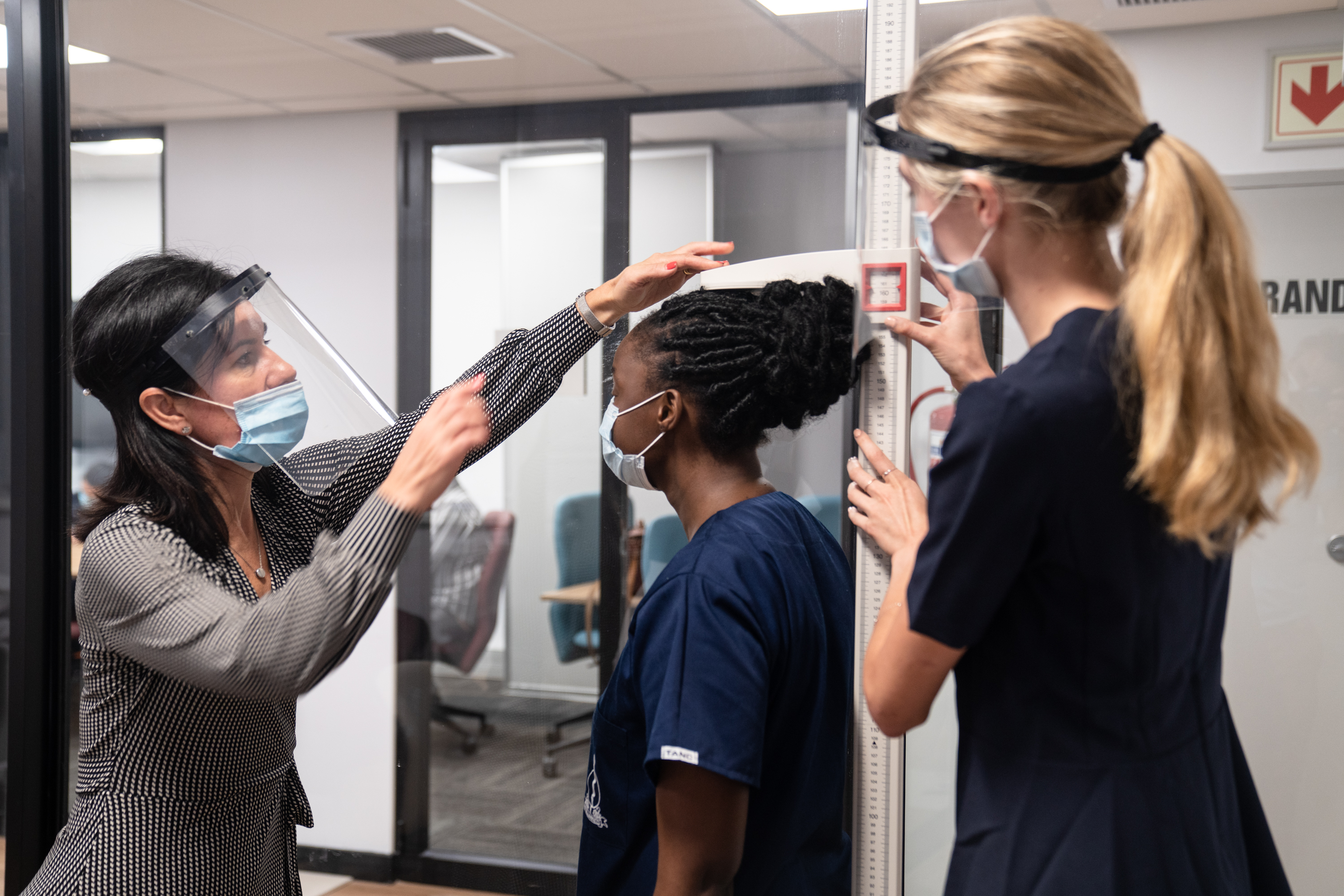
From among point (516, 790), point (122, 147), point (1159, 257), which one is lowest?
point (516, 790)

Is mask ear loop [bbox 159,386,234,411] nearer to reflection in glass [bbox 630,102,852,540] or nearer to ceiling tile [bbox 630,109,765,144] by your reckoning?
reflection in glass [bbox 630,102,852,540]

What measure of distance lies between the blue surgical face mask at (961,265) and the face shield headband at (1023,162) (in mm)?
35

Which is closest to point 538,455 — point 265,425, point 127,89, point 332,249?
point 332,249

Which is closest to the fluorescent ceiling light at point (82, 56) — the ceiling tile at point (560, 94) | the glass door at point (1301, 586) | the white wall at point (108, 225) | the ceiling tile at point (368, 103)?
the white wall at point (108, 225)

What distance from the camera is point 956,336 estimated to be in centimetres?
126

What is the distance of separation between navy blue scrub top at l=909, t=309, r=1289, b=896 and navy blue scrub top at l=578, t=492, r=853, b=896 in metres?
0.24

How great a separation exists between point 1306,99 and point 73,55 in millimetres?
2426

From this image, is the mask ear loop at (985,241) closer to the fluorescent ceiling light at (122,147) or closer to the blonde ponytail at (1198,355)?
the blonde ponytail at (1198,355)

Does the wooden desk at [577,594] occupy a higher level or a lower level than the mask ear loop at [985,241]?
lower

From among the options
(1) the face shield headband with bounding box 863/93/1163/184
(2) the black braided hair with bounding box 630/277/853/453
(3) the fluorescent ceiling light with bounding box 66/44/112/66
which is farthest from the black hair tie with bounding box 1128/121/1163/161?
(3) the fluorescent ceiling light with bounding box 66/44/112/66

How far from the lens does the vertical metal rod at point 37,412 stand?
198cm

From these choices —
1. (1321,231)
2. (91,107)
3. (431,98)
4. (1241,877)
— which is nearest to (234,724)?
(1241,877)

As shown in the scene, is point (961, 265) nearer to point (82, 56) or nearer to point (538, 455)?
point (538, 455)

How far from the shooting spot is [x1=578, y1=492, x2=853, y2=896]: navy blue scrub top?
107 centimetres
